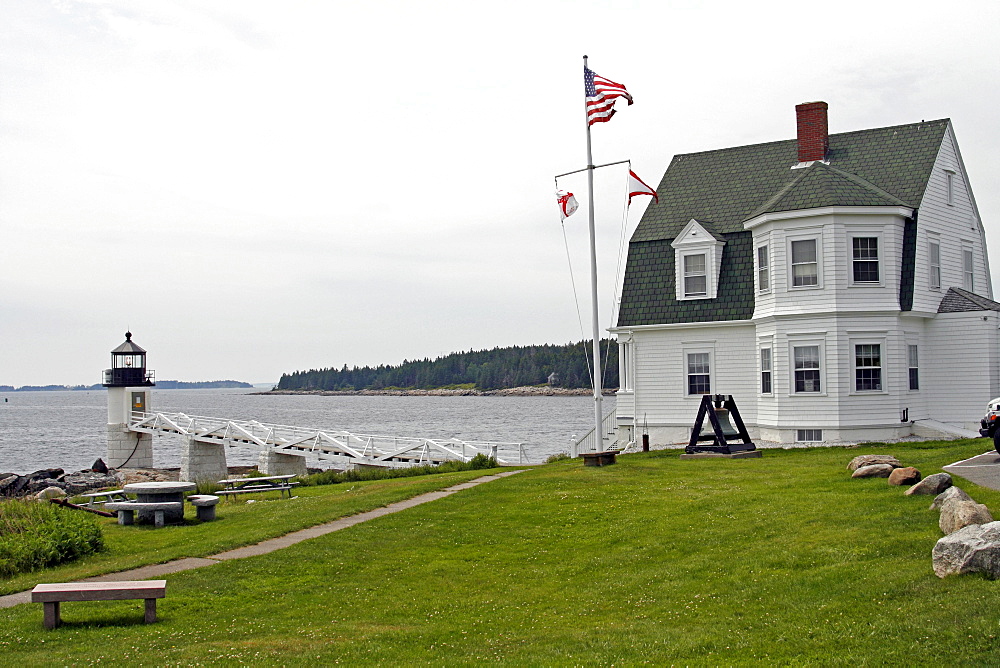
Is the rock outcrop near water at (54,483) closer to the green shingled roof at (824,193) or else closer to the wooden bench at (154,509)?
the wooden bench at (154,509)

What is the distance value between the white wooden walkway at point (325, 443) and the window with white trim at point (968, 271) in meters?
16.6

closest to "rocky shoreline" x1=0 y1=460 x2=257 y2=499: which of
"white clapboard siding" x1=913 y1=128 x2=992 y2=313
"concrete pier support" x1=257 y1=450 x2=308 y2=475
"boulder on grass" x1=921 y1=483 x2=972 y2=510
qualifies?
"concrete pier support" x1=257 y1=450 x2=308 y2=475

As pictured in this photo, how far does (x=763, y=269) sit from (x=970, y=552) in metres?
21.7

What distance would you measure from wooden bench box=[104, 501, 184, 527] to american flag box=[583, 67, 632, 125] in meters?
16.5

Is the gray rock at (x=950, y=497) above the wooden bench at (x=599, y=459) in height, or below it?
above

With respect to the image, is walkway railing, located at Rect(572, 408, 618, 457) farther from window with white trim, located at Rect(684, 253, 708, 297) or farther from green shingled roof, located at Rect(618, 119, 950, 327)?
window with white trim, located at Rect(684, 253, 708, 297)

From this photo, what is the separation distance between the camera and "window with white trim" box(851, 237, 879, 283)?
2903 centimetres

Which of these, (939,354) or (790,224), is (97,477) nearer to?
(790,224)

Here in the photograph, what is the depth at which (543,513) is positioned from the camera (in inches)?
711

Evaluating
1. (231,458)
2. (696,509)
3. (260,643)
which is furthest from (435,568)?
(231,458)

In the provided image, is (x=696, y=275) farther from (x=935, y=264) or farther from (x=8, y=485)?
(x=8, y=485)

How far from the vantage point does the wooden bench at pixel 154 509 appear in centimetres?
1922

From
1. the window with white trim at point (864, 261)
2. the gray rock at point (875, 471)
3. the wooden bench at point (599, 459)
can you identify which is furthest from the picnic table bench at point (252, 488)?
the window with white trim at point (864, 261)

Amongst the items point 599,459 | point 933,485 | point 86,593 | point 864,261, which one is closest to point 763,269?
point 864,261
